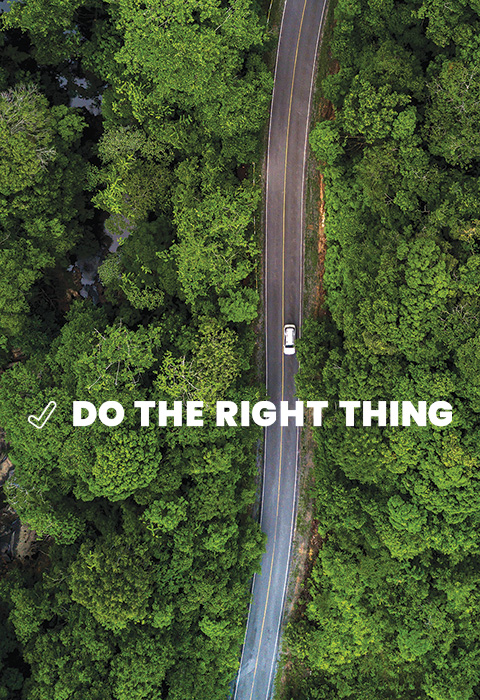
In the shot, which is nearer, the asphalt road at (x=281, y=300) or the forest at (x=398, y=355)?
the forest at (x=398, y=355)

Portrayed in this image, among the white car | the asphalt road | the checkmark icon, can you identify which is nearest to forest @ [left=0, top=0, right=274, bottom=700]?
the checkmark icon

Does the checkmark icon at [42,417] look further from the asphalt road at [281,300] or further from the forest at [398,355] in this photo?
the forest at [398,355]

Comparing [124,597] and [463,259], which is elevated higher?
[463,259]

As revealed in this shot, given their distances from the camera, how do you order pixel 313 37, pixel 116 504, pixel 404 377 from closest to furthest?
1. pixel 404 377
2. pixel 116 504
3. pixel 313 37

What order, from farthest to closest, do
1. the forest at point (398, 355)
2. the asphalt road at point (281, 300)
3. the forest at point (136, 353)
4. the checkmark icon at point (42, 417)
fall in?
the asphalt road at point (281, 300) → the checkmark icon at point (42, 417) → the forest at point (136, 353) → the forest at point (398, 355)

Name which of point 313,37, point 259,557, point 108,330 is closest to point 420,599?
point 259,557

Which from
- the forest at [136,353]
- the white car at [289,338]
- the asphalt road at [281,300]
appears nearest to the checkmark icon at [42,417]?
the forest at [136,353]

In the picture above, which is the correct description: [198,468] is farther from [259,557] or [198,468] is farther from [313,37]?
[313,37]
